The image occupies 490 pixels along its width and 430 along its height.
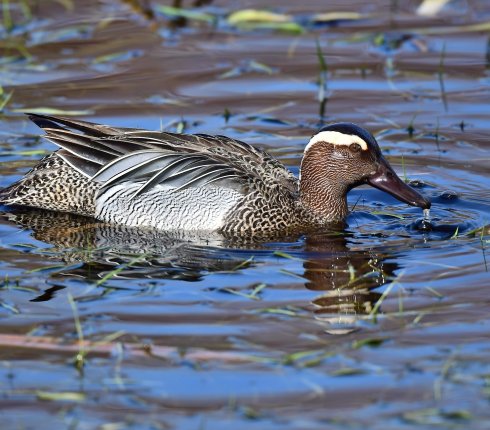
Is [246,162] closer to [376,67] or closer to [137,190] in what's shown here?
[137,190]

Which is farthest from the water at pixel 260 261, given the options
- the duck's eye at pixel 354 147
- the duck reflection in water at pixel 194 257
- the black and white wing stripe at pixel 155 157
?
the duck's eye at pixel 354 147

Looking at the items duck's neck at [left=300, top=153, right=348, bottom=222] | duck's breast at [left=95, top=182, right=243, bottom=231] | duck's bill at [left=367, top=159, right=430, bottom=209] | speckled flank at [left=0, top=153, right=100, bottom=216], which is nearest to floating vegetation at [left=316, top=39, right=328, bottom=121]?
duck's neck at [left=300, top=153, right=348, bottom=222]

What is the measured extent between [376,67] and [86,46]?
315 cm

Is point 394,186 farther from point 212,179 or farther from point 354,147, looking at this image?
point 212,179

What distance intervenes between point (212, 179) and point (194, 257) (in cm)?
88

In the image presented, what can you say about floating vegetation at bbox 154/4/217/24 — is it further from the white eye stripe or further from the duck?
the white eye stripe

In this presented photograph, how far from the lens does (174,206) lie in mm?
8305

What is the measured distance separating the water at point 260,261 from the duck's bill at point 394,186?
21 cm

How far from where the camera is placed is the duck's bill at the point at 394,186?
26.5 feet

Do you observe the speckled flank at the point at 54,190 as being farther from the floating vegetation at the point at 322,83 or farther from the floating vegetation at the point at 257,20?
the floating vegetation at the point at 257,20

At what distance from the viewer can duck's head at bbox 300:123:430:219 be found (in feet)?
26.9

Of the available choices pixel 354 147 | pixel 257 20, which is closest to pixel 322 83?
pixel 257 20

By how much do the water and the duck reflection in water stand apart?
2cm

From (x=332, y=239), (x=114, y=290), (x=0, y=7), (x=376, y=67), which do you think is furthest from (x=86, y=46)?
(x=114, y=290)
